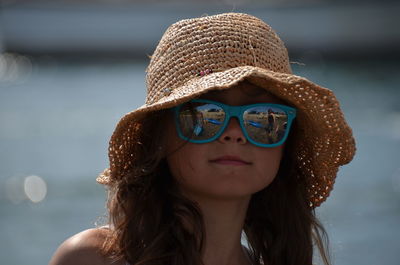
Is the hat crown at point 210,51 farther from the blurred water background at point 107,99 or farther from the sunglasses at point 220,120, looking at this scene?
the blurred water background at point 107,99

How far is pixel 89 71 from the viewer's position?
47.8 feet

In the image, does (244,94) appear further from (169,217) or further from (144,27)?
(144,27)

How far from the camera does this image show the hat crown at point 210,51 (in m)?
1.78

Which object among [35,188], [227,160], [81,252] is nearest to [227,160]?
[227,160]

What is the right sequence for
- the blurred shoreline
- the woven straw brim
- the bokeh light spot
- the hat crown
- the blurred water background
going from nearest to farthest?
the woven straw brim → the hat crown → the blurred water background → the bokeh light spot → the blurred shoreline

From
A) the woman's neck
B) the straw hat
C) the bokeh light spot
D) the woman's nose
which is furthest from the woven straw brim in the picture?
the bokeh light spot

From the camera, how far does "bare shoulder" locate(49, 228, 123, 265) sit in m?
1.73

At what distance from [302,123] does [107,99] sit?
8593 mm

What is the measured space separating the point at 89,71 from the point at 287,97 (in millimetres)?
13065

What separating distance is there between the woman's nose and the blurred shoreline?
15.3 meters

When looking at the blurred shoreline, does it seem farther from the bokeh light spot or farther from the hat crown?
the hat crown

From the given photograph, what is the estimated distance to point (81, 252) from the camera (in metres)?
1.74

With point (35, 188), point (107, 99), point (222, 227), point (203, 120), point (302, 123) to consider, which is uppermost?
point (203, 120)

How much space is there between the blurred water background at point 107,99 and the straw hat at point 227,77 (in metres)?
0.27
